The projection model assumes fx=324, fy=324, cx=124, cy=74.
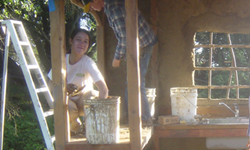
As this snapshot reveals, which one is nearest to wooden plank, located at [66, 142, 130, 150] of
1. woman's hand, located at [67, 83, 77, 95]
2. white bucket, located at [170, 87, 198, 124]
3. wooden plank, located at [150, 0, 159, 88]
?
woman's hand, located at [67, 83, 77, 95]

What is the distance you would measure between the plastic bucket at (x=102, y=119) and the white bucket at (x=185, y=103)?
1.61 metres

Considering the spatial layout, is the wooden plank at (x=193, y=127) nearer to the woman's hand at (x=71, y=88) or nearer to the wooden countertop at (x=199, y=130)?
the wooden countertop at (x=199, y=130)

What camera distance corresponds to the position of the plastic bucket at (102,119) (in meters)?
3.08

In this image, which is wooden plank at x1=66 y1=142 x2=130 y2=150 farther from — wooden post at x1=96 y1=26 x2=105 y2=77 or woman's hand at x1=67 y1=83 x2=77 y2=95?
wooden post at x1=96 y1=26 x2=105 y2=77

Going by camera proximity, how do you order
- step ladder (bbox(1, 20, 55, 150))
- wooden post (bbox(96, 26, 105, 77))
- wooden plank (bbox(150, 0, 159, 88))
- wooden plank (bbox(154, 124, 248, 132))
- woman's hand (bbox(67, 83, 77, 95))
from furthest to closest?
1. wooden post (bbox(96, 26, 105, 77))
2. wooden plank (bbox(150, 0, 159, 88))
3. wooden plank (bbox(154, 124, 248, 132))
4. step ladder (bbox(1, 20, 55, 150))
5. woman's hand (bbox(67, 83, 77, 95))

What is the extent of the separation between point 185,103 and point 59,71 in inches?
79.3

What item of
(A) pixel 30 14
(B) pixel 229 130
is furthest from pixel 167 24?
(A) pixel 30 14

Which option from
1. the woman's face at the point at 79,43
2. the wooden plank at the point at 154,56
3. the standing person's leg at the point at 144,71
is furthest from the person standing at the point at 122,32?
the wooden plank at the point at 154,56

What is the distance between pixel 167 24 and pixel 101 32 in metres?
1.08

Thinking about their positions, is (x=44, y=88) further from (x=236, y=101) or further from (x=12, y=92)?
(x=12, y=92)

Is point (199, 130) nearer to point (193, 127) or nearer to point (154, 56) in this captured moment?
point (193, 127)

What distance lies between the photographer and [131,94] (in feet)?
10.1

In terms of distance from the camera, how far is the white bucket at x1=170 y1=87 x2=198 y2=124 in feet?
14.7

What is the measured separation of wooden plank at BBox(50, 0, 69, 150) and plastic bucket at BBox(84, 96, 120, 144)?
27 centimetres
